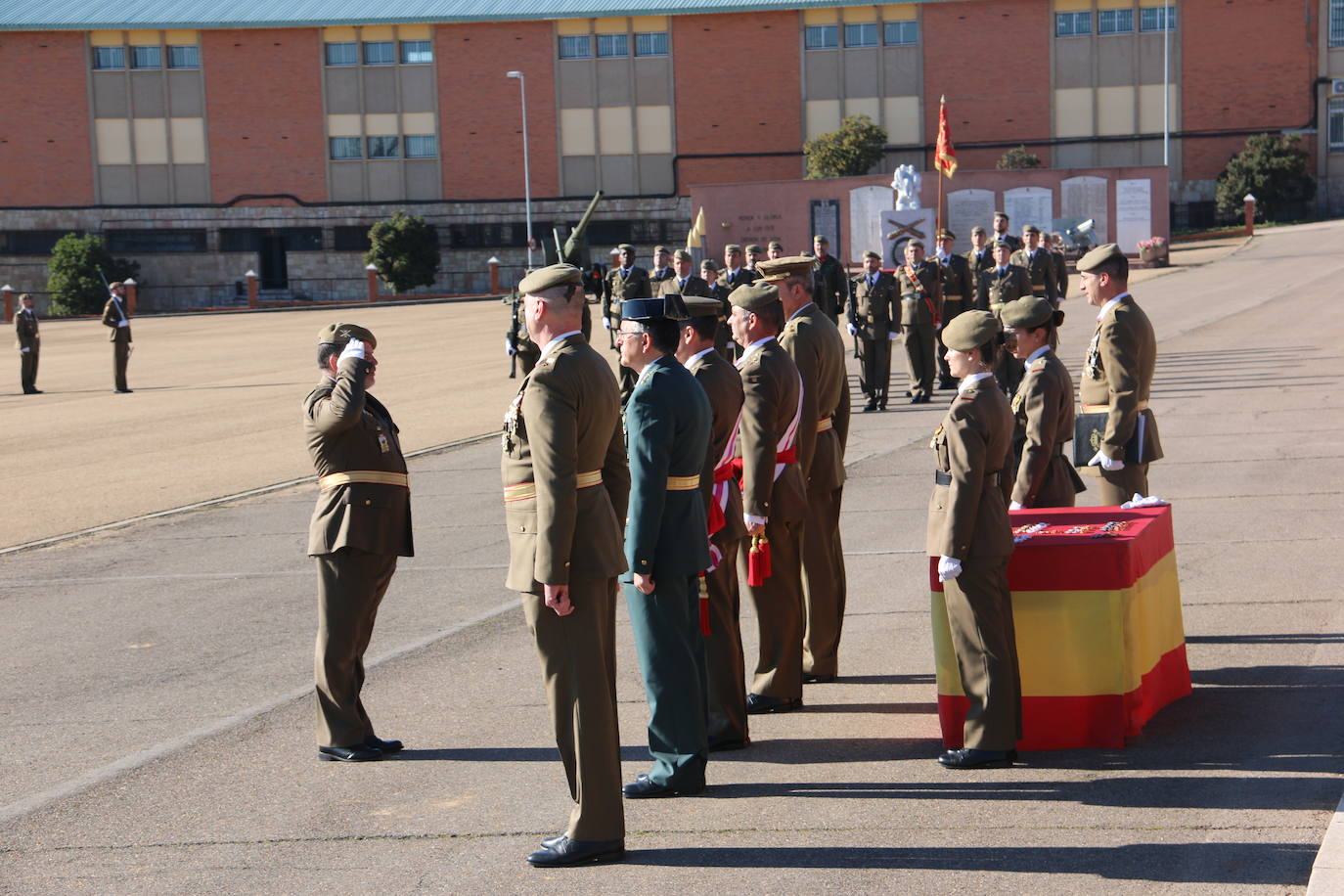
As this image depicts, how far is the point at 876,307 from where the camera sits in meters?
18.8

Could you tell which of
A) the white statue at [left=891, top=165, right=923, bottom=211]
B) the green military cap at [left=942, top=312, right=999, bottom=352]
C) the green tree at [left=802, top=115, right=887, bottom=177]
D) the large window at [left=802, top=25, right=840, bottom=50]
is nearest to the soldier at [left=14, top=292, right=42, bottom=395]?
the green military cap at [left=942, top=312, right=999, bottom=352]

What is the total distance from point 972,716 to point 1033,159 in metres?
53.8

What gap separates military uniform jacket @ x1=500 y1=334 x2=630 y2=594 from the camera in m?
5.12

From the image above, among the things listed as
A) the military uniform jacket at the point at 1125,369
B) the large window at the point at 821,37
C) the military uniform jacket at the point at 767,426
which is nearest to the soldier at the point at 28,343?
the military uniform jacket at the point at 767,426

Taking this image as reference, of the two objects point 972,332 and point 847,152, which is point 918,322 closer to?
point 972,332

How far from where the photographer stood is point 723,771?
6246 mm

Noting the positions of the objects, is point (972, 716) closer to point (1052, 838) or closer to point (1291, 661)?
point (1052, 838)

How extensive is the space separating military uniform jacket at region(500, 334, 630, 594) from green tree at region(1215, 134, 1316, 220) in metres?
56.8

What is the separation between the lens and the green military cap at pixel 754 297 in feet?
23.0

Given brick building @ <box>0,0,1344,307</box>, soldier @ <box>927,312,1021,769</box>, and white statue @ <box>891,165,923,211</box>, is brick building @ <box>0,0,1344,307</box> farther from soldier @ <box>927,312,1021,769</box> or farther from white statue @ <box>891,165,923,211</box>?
soldier @ <box>927,312,1021,769</box>

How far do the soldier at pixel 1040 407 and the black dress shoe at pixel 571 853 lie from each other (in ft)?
9.50

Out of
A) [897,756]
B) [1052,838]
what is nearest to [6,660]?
[897,756]

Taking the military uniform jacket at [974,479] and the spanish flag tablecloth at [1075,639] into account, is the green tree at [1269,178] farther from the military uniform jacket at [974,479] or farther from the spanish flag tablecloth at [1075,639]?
the military uniform jacket at [974,479]

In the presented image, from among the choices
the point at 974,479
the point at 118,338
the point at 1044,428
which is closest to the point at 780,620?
the point at 974,479
